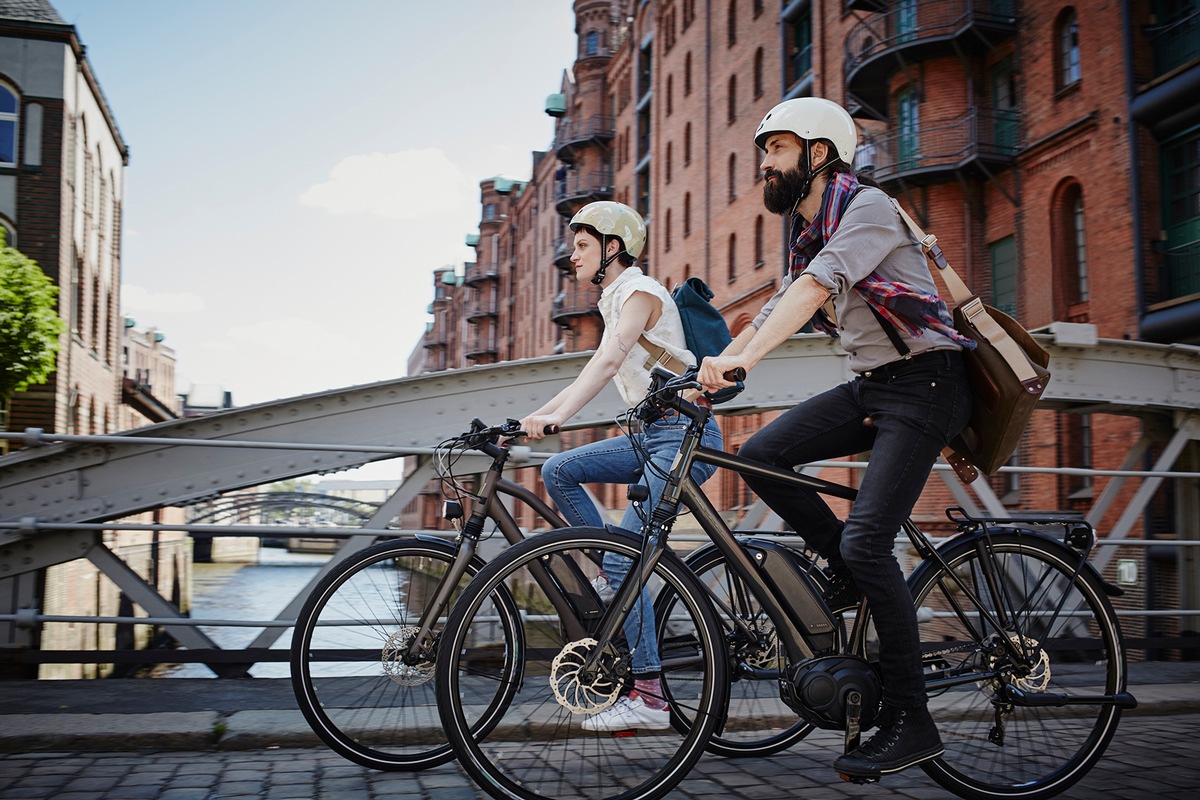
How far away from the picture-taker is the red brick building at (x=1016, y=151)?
18.1 meters

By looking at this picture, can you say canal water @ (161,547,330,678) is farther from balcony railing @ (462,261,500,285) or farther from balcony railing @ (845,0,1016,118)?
balcony railing @ (462,261,500,285)

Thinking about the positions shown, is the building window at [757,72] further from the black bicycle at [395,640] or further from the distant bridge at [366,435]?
the black bicycle at [395,640]

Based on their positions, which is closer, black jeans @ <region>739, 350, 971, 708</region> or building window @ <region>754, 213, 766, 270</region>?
black jeans @ <region>739, 350, 971, 708</region>

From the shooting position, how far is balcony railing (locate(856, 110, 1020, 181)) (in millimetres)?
22081

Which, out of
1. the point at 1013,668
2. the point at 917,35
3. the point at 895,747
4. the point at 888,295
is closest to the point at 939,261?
the point at 888,295

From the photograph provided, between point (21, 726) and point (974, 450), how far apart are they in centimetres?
358

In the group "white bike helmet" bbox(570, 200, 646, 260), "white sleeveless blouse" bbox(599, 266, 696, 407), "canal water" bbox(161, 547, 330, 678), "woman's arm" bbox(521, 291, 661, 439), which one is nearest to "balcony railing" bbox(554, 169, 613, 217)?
"canal water" bbox(161, 547, 330, 678)

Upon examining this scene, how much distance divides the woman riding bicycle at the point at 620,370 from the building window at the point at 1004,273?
1916 centimetres

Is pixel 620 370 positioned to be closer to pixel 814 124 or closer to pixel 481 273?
pixel 814 124

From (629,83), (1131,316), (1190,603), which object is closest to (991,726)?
(1190,603)

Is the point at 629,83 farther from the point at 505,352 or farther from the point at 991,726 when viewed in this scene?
the point at 991,726

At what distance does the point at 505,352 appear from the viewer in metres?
74.0

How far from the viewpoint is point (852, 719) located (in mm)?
3377

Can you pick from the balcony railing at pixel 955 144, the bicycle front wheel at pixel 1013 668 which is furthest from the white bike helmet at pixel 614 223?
the balcony railing at pixel 955 144
